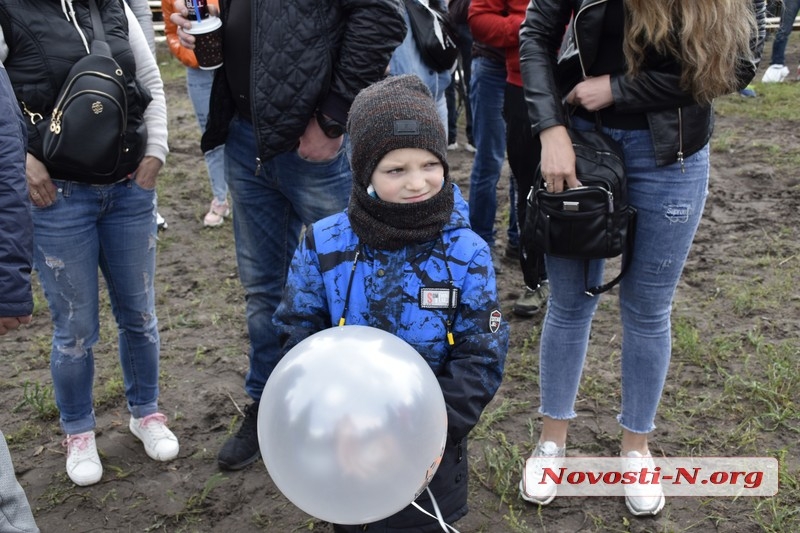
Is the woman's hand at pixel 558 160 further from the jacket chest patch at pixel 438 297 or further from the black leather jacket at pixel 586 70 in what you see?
the jacket chest patch at pixel 438 297

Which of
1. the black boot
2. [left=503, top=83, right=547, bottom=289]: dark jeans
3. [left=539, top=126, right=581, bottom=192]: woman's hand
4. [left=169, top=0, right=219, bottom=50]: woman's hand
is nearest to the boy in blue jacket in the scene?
[left=539, top=126, right=581, bottom=192]: woman's hand

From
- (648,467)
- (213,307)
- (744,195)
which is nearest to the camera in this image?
(648,467)

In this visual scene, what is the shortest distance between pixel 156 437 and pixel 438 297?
1.74 m

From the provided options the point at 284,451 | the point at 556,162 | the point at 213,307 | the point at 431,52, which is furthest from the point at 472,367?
the point at 213,307

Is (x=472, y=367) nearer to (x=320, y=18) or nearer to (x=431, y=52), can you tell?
(x=320, y=18)

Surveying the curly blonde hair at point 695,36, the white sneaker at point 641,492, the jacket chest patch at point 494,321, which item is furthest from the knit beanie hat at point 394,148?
the white sneaker at point 641,492

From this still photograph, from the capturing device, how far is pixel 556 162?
237cm

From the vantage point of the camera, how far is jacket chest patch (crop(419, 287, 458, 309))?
193cm

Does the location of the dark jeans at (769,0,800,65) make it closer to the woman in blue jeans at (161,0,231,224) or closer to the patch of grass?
the woman in blue jeans at (161,0,231,224)

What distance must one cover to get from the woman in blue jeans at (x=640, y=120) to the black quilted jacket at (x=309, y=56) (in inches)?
18.7

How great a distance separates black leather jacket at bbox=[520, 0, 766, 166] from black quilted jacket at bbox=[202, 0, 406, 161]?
0.47 meters

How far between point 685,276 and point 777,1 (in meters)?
2.36

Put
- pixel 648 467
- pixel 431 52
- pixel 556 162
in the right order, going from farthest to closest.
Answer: pixel 431 52 → pixel 648 467 → pixel 556 162

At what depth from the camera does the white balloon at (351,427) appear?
61.2 inches
